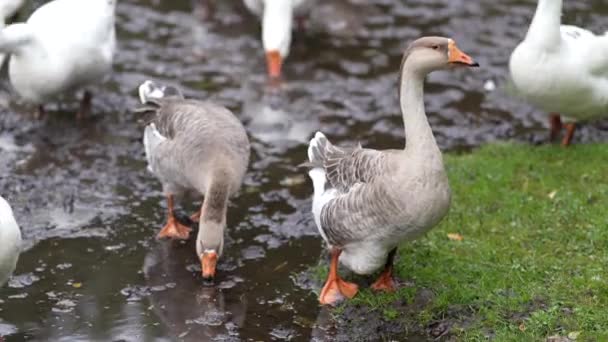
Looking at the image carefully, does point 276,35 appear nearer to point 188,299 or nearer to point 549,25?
point 549,25

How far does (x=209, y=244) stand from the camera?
7051 mm

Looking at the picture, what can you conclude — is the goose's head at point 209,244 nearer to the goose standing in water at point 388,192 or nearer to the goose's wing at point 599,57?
the goose standing in water at point 388,192

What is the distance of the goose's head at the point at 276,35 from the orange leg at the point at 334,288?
4.33m

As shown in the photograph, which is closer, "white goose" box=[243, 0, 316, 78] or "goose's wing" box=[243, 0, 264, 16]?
"white goose" box=[243, 0, 316, 78]

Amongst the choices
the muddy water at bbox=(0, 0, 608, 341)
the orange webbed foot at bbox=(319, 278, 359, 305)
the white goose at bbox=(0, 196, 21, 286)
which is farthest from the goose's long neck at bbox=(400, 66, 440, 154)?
the white goose at bbox=(0, 196, 21, 286)

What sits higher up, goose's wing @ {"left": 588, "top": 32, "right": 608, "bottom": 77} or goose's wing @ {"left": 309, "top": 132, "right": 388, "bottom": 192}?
goose's wing @ {"left": 588, "top": 32, "right": 608, "bottom": 77}

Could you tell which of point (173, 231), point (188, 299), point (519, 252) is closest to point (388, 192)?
point (519, 252)

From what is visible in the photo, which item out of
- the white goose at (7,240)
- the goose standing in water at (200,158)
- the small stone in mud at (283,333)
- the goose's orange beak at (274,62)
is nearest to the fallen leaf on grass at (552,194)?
the goose standing in water at (200,158)

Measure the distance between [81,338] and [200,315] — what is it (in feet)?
2.77

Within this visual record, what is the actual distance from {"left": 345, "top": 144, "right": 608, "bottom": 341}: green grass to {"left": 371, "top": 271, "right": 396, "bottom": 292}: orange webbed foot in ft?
0.26

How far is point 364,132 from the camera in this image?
Answer: 10.1 metres

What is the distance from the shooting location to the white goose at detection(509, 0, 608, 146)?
348 inches

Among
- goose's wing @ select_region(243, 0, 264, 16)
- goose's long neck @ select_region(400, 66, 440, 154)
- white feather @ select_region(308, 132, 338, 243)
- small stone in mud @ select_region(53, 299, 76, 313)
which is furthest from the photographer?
goose's wing @ select_region(243, 0, 264, 16)

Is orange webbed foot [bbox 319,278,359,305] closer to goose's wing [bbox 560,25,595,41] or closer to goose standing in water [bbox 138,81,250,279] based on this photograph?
goose standing in water [bbox 138,81,250,279]
